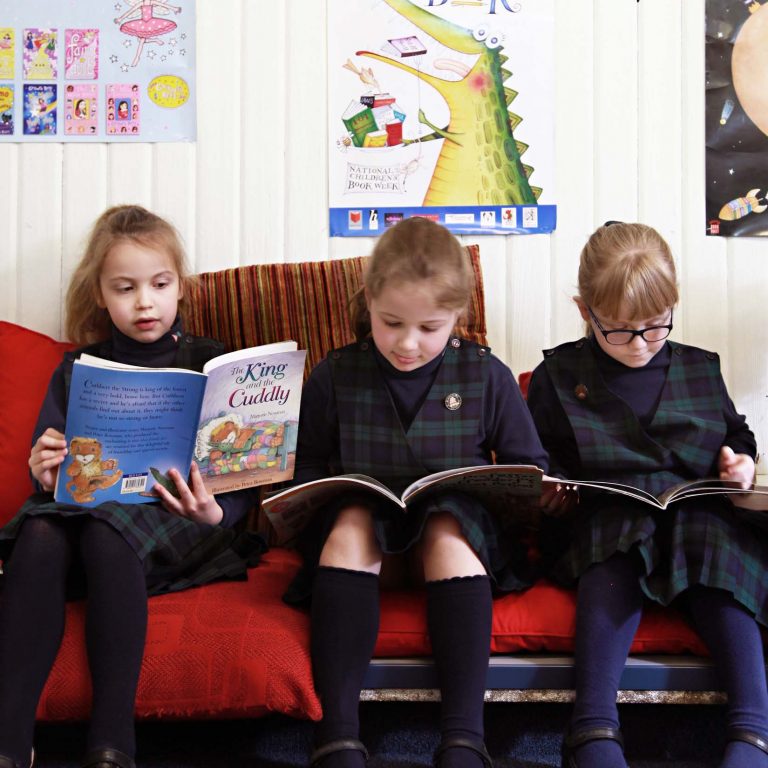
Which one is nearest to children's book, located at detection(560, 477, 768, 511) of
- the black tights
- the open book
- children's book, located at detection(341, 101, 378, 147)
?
the open book

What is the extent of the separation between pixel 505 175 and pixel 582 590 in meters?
1.01

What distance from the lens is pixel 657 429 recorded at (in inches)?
62.9

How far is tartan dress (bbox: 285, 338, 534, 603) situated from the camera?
4.78ft

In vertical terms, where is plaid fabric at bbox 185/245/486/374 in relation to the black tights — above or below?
above

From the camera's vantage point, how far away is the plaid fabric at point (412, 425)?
152cm

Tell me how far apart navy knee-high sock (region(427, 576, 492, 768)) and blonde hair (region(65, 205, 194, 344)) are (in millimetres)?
844

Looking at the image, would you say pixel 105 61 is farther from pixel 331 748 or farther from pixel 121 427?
pixel 331 748

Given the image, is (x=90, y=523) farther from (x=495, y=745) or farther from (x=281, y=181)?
(x=281, y=181)

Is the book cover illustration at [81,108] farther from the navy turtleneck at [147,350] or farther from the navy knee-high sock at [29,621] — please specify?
the navy knee-high sock at [29,621]

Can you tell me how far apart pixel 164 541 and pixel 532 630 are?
0.62 metres

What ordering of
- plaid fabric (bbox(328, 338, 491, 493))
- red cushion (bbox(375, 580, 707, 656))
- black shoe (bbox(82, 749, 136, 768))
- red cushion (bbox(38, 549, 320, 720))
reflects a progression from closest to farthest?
black shoe (bbox(82, 749, 136, 768)), red cushion (bbox(38, 549, 320, 720)), red cushion (bbox(375, 580, 707, 656)), plaid fabric (bbox(328, 338, 491, 493))

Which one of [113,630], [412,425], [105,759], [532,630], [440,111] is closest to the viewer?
[105,759]

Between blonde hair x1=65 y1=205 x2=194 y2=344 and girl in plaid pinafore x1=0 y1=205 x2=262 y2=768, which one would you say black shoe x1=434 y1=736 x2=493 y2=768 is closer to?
girl in plaid pinafore x1=0 y1=205 x2=262 y2=768

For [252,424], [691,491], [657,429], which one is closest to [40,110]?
[252,424]
